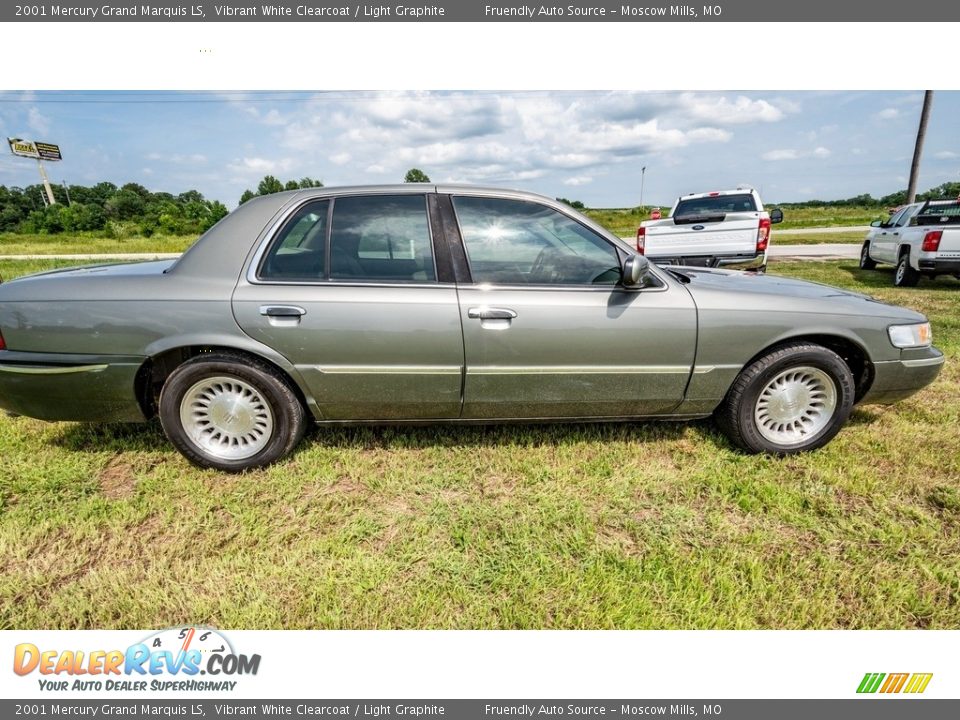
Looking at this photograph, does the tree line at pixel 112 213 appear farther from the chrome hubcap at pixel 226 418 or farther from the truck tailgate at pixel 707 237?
the chrome hubcap at pixel 226 418

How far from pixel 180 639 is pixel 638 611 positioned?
179cm

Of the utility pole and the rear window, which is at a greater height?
the utility pole

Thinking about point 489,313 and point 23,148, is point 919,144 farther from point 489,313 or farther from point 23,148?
point 23,148

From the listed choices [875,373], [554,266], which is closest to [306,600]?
[554,266]

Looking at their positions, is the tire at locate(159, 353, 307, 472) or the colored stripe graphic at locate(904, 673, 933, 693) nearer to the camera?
the colored stripe graphic at locate(904, 673, 933, 693)

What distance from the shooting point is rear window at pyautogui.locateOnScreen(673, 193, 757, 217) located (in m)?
8.35

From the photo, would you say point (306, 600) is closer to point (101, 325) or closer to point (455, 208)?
point (101, 325)

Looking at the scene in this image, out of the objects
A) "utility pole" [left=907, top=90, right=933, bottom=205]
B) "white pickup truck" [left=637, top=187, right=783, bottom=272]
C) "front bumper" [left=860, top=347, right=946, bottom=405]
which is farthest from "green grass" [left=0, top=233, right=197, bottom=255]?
"utility pole" [left=907, top=90, right=933, bottom=205]

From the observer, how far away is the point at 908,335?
2.82m

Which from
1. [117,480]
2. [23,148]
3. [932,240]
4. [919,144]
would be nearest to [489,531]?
[117,480]

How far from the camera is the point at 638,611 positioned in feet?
6.21

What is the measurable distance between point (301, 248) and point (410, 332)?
781 millimetres

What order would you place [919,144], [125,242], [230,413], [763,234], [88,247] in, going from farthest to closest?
[125,242], [88,247], [919,144], [763,234], [230,413]

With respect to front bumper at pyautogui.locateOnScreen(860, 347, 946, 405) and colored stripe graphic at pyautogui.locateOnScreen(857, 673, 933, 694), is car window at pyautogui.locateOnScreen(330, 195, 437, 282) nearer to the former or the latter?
colored stripe graphic at pyautogui.locateOnScreen(857, 673, 933, 694)
